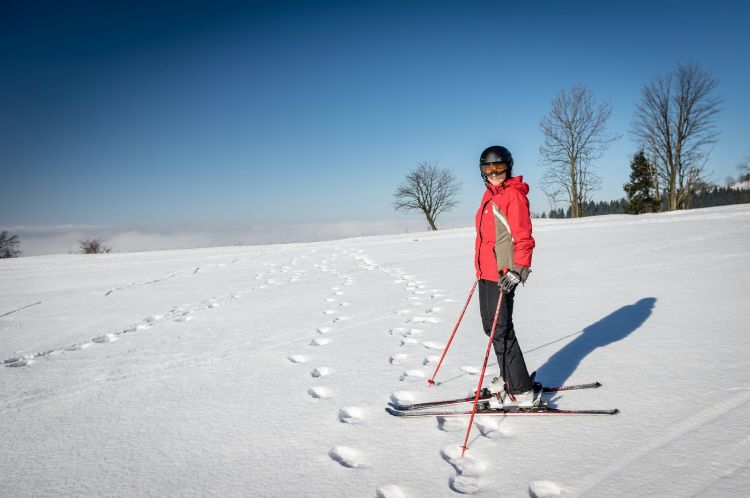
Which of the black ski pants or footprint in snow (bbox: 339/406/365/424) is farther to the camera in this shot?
the black ski pants

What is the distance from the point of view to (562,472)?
2.04m

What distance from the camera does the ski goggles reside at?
295 centimetres

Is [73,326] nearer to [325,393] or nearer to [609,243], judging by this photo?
[325,393]

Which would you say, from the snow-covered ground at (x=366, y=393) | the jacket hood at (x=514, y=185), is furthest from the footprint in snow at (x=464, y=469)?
the jacket hood at (x=514, y=185)

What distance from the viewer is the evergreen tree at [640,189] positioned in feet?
127

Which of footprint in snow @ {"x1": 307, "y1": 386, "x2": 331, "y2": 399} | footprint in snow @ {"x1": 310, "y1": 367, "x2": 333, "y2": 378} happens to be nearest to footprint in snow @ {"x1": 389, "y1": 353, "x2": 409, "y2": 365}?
footprint in snow @ {"x1": 310, "y1": 367, "x2": 333, "y2": 378}

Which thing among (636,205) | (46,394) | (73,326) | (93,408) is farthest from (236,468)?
(636,205)

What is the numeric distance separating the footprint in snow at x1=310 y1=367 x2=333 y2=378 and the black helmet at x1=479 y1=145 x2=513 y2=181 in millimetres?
2418

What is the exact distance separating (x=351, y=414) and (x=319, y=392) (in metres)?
0.49

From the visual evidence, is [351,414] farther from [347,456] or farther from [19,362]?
[19,362]

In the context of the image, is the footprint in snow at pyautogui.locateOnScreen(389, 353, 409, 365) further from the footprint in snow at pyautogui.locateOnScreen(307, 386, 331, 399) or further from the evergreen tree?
the evergreen tree

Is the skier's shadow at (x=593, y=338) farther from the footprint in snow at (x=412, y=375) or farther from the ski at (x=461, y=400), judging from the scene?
the footprint in snow at (x=412, y=375)

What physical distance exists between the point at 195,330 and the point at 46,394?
1977mm

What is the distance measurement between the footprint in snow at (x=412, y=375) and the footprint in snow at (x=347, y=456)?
1.18m
